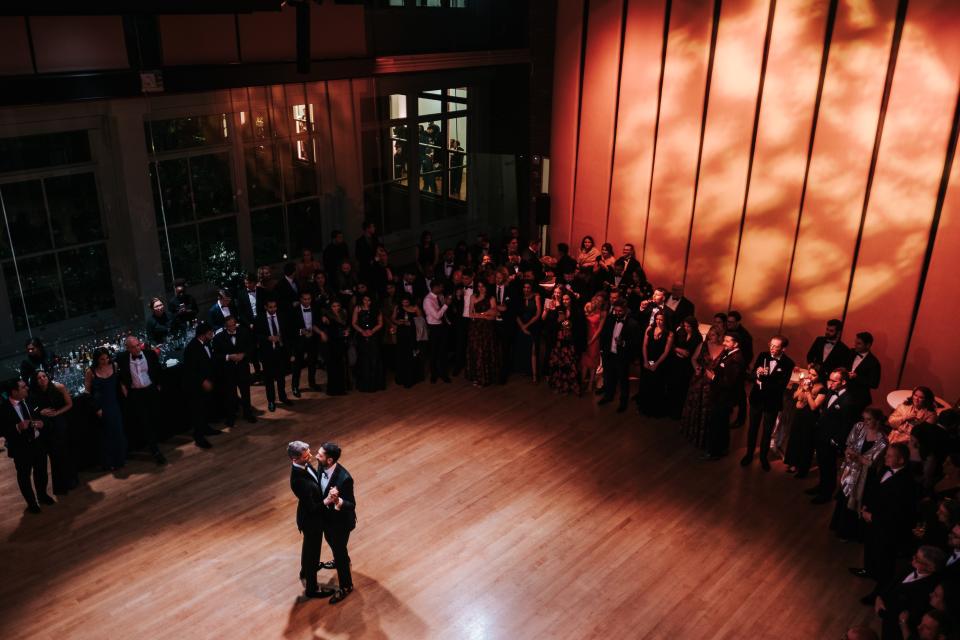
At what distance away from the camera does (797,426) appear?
7547 mm

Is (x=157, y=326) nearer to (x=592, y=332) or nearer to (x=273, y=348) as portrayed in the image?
(x=273, y=348)

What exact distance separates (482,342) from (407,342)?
91 centimetres

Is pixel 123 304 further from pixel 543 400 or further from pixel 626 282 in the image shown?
pixel 626 282

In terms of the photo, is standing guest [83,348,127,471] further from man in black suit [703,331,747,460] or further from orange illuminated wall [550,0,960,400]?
orange illuminated wall [550,0,960,400]

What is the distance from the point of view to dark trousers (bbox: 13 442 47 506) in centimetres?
704

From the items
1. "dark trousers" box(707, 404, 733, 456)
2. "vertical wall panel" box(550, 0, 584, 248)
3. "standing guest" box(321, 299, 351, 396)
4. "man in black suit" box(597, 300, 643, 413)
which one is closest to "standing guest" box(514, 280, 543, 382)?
"man in black suit" box(597, 300, 643, 413)

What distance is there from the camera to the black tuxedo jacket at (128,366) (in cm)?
777

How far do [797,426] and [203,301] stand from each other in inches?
312

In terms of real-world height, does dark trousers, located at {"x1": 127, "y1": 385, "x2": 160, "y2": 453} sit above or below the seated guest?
below

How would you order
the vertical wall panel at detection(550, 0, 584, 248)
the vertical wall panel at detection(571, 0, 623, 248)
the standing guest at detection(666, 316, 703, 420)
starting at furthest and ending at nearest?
the vertical wall panel at detection(550, 0, 584, 248), the vertical wall panel at detection(571, 0, 623, 248), the standing guest at detection(666, 316, 703, 420)

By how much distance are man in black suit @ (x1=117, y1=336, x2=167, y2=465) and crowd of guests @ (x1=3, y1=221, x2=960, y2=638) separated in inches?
0.7

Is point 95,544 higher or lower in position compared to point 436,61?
lower

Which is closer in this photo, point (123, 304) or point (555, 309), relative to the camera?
point (555, 309)

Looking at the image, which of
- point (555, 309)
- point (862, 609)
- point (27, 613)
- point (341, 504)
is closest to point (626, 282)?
point (555, 309)
